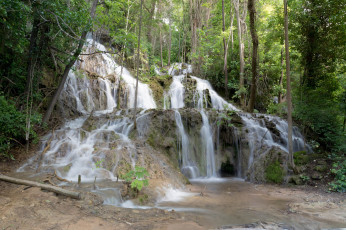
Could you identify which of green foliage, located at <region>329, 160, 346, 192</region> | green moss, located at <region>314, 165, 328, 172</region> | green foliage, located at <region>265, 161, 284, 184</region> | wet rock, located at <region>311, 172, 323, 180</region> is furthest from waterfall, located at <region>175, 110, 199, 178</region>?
green foliage, located at <region>329, 160, 346, 192</region>

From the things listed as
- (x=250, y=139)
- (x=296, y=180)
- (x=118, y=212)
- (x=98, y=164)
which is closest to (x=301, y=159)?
(x=296, y=180)

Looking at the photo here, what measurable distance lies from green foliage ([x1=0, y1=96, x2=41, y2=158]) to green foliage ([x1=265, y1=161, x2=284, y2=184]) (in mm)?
9435

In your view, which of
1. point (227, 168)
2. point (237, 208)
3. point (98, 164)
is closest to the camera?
point (237, 208)

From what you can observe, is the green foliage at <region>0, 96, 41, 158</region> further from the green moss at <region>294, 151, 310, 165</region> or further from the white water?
the green moss at <region>294, 151, 310, 165</region>

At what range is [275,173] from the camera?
857 cm

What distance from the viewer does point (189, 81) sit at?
17688mm

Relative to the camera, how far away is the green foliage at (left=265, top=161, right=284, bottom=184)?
8.39 m

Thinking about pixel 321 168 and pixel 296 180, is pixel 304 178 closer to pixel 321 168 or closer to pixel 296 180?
pixel 296 180

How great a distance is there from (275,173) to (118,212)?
6.66 m

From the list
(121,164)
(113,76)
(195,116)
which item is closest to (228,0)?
(113,76)

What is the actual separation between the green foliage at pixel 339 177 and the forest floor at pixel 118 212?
65 cm

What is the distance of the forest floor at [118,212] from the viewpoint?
3.74m

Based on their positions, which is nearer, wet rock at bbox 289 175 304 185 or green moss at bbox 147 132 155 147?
wet rock at bbox 289 175 304 185

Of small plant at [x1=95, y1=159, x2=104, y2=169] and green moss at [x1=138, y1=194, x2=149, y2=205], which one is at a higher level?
small plant at [x1=95, y1=159, x2=104, y2=169]
